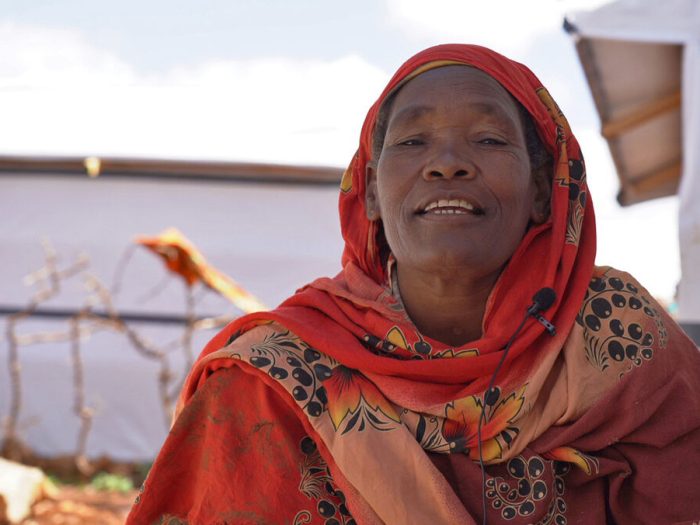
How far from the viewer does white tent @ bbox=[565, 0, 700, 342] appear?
5.07 metres

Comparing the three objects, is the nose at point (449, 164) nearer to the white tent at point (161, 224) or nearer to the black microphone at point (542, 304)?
the black microphone at point (542, 304)

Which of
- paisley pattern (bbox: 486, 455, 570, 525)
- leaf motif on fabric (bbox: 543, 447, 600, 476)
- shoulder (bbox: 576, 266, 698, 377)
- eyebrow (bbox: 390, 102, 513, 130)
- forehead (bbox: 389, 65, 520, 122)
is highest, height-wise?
forehead (bbox: 389, 65, 520, 122)

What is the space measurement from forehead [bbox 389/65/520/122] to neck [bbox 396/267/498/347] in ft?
1.32

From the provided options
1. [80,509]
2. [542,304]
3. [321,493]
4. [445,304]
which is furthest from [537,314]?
[80,509]

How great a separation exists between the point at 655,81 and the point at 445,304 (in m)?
A: 4.55

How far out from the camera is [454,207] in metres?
2.24

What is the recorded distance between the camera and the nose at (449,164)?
223 cm

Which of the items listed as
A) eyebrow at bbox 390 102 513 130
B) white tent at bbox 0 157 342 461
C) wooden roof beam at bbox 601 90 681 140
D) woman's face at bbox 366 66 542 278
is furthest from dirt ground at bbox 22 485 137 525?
wooden roof beam at bbox 601 90 681 140

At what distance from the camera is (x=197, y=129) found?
11.0 meters

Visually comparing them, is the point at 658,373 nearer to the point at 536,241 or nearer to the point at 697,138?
the point at 536,241

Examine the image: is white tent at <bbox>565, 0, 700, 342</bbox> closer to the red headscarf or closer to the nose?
the red headscarf

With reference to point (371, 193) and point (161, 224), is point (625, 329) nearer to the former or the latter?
point (371, 193)

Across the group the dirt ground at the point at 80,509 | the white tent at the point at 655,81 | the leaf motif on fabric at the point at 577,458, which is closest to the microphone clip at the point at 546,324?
the leaf motif on fabric at the point at 577,458

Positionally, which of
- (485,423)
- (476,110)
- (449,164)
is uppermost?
(476,110)
